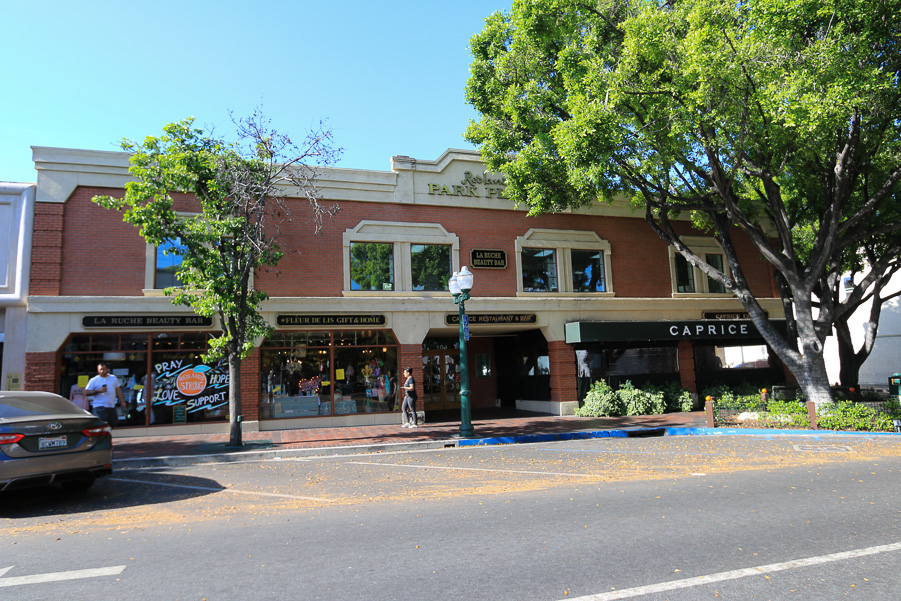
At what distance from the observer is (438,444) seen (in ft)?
42.7

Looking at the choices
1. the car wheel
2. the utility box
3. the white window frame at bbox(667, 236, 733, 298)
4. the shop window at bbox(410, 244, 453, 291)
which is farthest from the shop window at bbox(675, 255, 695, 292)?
the car wheel

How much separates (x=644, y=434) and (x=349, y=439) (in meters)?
7.55

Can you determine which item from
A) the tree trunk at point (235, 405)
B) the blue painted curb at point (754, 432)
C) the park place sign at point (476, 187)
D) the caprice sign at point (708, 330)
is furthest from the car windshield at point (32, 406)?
the caprice sign at point (708, 330)

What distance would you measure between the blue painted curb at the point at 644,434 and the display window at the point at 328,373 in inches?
192

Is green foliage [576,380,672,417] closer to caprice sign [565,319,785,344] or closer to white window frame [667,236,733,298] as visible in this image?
caprice sign [565,319,785,344]

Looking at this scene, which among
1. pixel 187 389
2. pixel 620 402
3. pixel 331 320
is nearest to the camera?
pixel 187 389

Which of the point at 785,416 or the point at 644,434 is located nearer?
the point at 785,416

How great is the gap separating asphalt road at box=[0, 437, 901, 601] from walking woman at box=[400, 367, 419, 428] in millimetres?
5861

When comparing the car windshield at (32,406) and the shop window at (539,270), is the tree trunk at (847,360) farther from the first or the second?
the car windshield at (32,406)

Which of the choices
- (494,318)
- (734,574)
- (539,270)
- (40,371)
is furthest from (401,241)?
(734,574)

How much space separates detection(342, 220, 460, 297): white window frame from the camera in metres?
17.1

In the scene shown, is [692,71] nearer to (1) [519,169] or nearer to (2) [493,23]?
(1) [519,169]

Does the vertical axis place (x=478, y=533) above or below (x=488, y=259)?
below

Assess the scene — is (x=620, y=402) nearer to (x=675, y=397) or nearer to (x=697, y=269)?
(x=675, y=397)
